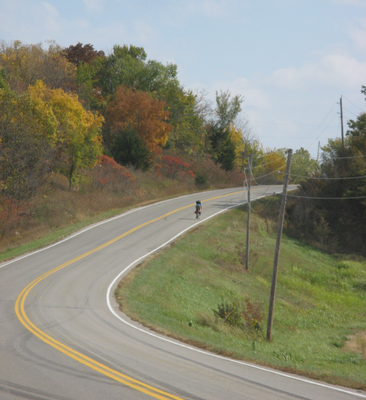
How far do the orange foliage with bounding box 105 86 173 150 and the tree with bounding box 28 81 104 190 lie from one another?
13654 millimetres

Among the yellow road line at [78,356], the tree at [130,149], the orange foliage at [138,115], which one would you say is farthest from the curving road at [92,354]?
the orange foliage at [138,115]

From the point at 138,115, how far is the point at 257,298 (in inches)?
1363

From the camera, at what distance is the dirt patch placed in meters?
16.5

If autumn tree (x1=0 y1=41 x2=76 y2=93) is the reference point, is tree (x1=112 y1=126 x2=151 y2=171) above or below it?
below

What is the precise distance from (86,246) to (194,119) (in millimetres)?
44179

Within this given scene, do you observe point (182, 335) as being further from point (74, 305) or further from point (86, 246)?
point (86, 246)

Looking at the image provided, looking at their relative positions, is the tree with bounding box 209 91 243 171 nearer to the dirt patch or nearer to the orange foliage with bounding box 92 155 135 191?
the orange foliage with bounding box 92 155 135 191

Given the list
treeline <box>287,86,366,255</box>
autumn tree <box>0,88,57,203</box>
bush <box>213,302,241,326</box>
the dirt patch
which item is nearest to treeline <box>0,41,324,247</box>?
autumn tree <box>0,88,57,203</box>

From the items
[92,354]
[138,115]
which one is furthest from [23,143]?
[92,354]

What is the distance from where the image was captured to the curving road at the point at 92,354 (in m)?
7.95

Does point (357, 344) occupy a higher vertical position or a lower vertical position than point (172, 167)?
lower

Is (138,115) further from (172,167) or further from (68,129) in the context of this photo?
(68,129)

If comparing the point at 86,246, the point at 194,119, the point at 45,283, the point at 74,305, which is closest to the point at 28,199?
the point at 86,246

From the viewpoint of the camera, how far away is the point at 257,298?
23281 millimetres
